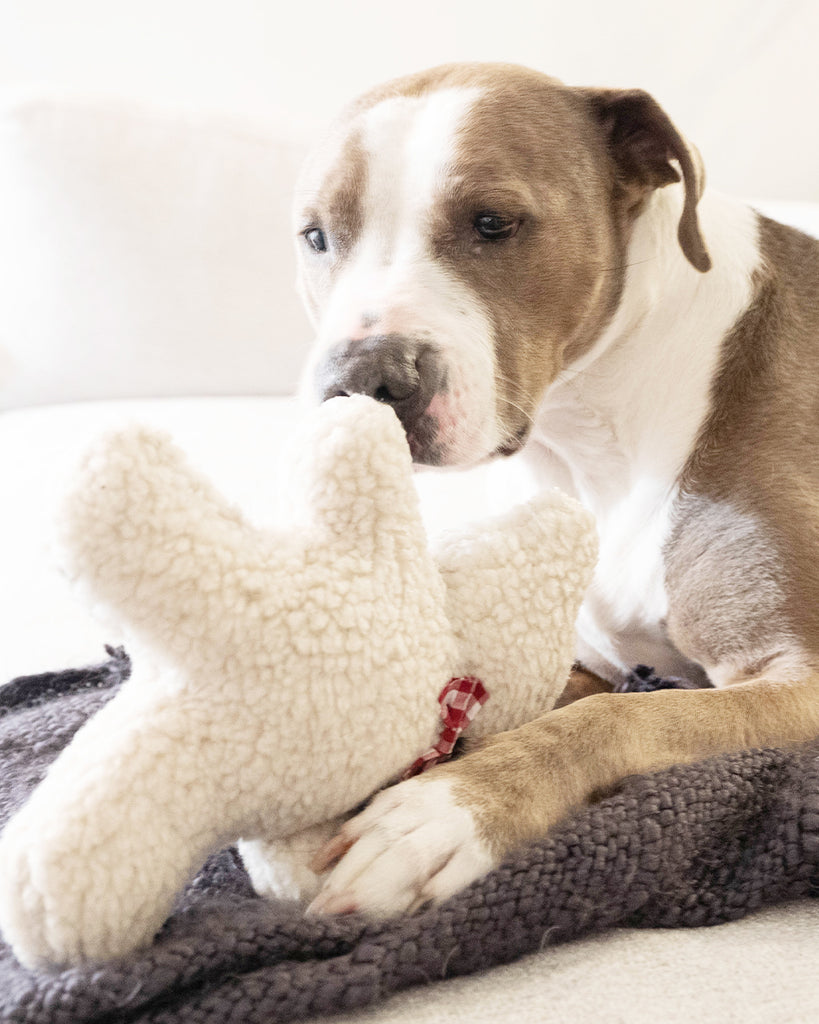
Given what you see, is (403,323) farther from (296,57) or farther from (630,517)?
(296,57)

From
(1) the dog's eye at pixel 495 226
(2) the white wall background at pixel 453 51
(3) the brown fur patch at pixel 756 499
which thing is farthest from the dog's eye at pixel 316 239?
(2) the white wall background at pixel 453 51

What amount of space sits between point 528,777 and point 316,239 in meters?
0.83

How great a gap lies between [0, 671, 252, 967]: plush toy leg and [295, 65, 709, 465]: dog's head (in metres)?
0.50

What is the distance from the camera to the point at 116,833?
64cm

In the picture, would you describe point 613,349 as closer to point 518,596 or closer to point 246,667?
point 518,596

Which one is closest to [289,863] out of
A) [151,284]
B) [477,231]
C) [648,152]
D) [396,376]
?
[396,376]

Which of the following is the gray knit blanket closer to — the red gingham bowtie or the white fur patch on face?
the red gingham bowtie

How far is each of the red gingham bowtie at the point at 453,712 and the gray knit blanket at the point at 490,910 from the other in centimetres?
11

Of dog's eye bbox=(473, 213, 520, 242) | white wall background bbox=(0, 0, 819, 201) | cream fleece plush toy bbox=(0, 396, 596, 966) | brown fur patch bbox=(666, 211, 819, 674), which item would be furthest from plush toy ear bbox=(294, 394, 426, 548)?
white wall background bbox=(0, 0, 819, 201)

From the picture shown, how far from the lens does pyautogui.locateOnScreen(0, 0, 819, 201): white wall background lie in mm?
3318

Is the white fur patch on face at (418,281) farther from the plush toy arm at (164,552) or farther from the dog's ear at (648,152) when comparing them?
the plush toy arm at (164,552)

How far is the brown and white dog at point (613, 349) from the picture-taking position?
1122 mm

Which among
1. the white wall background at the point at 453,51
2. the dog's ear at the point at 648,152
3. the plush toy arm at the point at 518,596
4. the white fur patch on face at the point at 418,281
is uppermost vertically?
the white wall background at the point at 453,51

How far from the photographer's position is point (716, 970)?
73 cm
